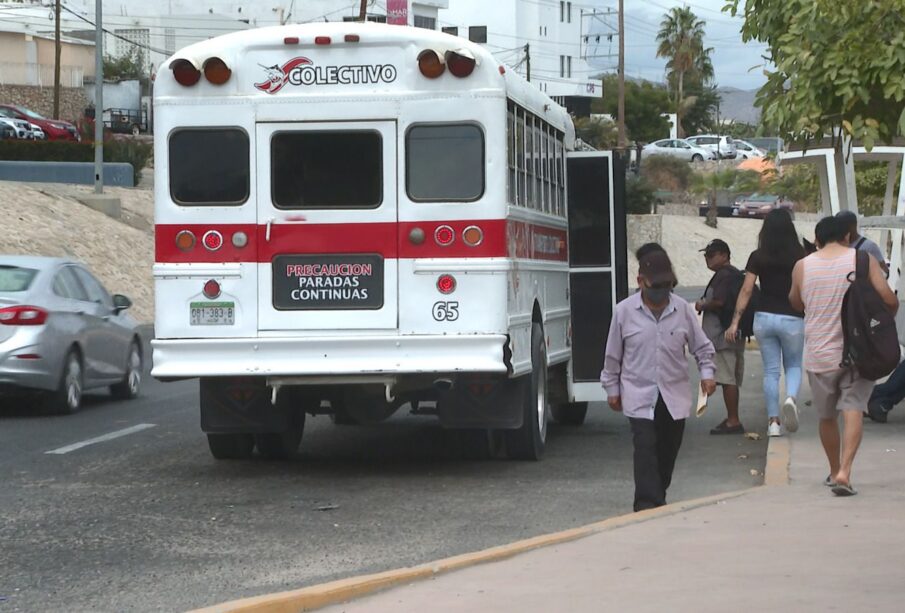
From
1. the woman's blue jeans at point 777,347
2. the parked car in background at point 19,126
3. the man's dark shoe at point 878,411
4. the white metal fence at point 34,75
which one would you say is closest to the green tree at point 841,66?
the woman's blue jeans at point 777,347

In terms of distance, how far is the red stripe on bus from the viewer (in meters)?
11.3

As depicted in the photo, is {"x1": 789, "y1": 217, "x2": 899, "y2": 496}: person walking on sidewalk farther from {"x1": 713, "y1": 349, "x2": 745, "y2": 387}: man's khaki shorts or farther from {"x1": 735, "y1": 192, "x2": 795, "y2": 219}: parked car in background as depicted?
{"x1": 735, "y1": 192, "x2": 795, "y2": 219}: parked car in background

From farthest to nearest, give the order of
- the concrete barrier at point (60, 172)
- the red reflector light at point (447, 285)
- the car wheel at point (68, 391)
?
the concrete barrier at point (60, 172), the car wheel at point (68, 391), the red reflector light at point (447, 285)

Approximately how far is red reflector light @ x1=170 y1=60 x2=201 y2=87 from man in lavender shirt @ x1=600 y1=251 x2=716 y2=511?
12.6 ft

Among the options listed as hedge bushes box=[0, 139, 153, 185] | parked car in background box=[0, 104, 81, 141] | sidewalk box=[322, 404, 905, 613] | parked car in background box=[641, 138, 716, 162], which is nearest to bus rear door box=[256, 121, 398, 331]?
sidewalk box=[322, 404, 905, 613]

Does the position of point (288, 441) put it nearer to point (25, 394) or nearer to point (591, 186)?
point (591, 186)

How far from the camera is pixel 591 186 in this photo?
1470cm

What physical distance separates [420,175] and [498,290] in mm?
990

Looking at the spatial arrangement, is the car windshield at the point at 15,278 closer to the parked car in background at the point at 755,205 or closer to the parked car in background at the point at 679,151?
the parked car in background at the point at 755,205

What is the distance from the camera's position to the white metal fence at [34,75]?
81.9 metres

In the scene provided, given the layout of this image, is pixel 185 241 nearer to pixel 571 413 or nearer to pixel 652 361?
pixel 652 361

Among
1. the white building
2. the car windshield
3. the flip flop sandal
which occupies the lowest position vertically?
the flip flop sandal

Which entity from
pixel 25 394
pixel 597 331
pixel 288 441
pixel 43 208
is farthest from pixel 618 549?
pixel 43 208

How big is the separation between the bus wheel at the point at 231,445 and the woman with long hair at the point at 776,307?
4287mm
